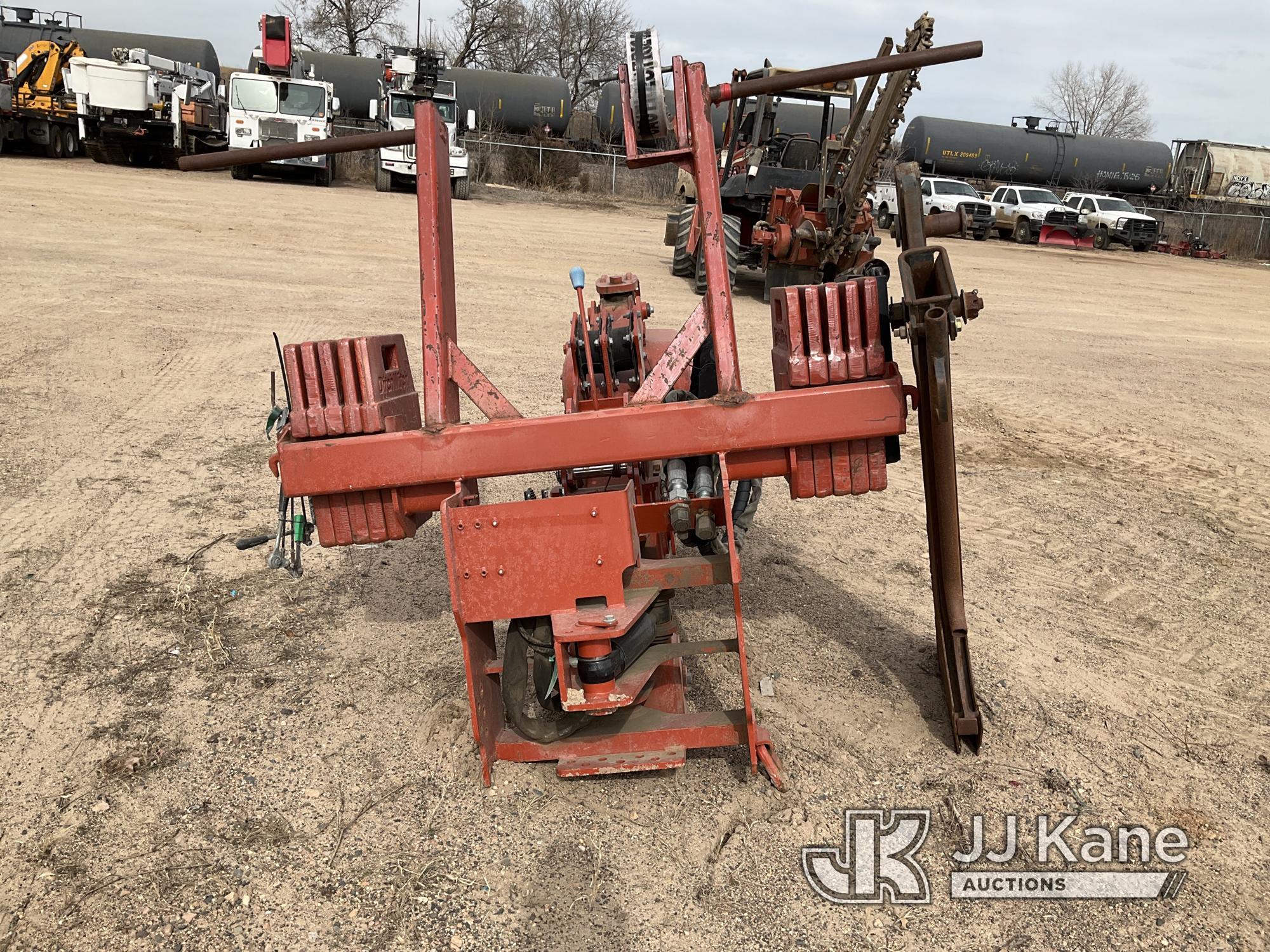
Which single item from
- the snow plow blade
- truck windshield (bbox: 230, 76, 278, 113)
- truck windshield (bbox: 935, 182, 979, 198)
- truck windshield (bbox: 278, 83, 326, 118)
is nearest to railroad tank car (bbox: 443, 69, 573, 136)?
truck windshield (bbox: 278, 83, 326, 118)

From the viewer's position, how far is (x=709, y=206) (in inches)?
123

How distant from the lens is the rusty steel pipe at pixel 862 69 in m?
2.83

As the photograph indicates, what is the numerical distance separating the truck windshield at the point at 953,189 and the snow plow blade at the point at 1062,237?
6.89 feet

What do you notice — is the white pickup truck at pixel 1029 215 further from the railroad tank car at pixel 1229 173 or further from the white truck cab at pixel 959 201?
the railroad tank car at pixel 1229 173

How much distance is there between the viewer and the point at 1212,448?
23.2 ft

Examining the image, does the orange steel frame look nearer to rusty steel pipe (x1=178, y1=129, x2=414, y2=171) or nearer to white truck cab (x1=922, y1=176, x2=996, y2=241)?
rusty steel pipe (x1=178, y1=129, x2=414, y2=171)

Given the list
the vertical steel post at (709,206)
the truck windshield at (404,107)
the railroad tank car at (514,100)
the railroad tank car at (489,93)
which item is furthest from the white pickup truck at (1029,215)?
the vertical steel post at (709,206)

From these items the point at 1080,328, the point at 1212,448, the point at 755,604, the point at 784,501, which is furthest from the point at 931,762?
the point at 1080,328

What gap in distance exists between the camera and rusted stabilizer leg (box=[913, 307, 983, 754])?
121 inches

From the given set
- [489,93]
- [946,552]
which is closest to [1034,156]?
[489,93]

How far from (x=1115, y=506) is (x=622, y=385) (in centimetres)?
340

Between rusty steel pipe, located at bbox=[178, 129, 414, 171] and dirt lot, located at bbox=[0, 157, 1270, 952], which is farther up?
rusty steel pipe, located at bbox=[178, 129, 414, 171]

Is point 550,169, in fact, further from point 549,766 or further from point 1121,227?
point 549,766

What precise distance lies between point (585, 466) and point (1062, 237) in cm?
2601
